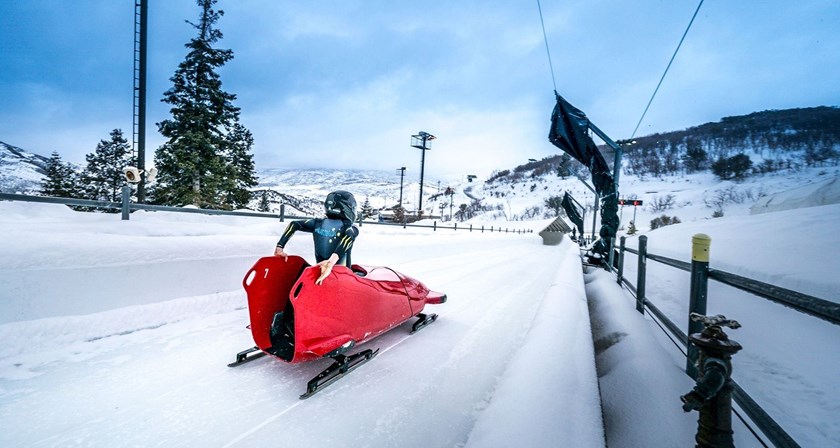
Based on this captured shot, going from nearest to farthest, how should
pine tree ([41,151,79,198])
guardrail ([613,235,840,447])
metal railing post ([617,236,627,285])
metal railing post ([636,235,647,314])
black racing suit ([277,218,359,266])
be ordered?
guardrail ([613,235,840,447]) < black racing suit ([277,218,359,266]) < metal railing post ([636,235,647,314]) < metal railing post ([617,236,627,285]) < pine tree ([41,151,79,198])

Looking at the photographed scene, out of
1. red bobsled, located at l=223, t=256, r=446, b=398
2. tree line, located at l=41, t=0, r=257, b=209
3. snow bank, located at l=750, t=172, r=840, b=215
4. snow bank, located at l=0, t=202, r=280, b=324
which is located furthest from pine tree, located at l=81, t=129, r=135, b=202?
snow bank, located at l=750, t=172, r=840, b=215

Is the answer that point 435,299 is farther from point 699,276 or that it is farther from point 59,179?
point 59,179

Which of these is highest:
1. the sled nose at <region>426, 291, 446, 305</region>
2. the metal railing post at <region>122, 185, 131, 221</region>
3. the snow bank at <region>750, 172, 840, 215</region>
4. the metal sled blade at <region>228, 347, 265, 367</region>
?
the snow bank at <region>750, 172, 840, 215</region>

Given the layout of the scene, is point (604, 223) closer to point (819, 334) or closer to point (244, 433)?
point (819, 334)

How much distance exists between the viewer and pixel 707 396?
1083 mm

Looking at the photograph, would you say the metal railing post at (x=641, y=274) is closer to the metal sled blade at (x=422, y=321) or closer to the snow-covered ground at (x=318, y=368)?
the snow-covered ground at (x=318, y=368)

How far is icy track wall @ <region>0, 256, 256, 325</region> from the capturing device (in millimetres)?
2307

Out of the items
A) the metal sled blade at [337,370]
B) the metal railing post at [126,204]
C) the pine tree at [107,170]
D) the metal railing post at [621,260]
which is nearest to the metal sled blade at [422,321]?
the metal sled blade at [337,370]

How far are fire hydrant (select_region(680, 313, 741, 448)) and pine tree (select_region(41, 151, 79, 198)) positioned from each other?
35.2 meters

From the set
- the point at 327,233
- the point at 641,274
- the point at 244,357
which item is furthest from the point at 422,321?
the point at 641,274

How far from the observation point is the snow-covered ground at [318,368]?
154 cm

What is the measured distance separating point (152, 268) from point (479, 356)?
310 centimetres

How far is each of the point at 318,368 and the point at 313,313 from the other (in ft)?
1.81

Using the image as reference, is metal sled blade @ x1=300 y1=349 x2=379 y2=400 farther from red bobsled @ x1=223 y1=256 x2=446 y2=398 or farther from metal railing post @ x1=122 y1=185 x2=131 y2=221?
metal railing post @ x1=122 y1=185 x2=131 y2=221
